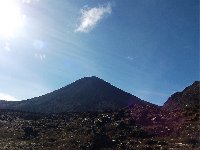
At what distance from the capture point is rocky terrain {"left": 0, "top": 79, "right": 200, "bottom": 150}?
50.2 metres

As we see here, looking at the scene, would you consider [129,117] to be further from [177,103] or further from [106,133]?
[177,103]

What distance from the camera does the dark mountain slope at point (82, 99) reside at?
143 metres

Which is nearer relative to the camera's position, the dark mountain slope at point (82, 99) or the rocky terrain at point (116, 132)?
the rocky terrain at point (116, 132)

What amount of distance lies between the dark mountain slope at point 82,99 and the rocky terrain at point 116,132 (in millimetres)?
64523

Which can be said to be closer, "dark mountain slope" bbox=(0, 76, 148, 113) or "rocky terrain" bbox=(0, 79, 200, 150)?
"rocky terrain" bbox=(0, 79, 200, 150)

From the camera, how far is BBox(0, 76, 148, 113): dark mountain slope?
143250 mm

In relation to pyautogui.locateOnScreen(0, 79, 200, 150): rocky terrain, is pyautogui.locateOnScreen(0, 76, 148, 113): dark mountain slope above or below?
above

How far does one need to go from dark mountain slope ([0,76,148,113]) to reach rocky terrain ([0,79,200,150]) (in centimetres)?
6452

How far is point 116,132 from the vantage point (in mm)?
58188

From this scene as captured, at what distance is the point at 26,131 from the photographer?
68938 millimetres

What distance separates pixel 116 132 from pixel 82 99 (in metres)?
97.6

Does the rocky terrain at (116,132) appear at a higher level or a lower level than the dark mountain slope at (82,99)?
lower

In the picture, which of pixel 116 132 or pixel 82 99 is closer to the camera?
pixel 116 132

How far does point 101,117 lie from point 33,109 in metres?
75.8
